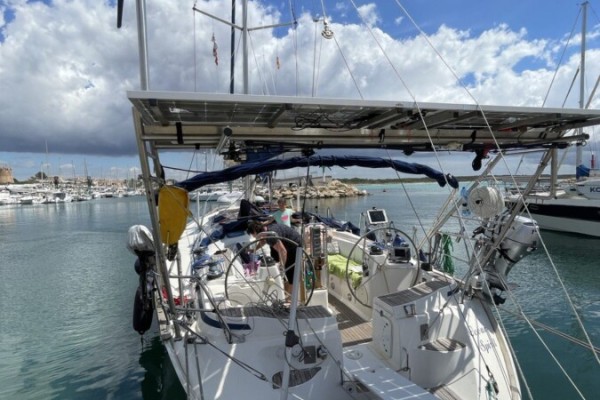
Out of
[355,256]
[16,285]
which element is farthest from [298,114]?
[16,285]

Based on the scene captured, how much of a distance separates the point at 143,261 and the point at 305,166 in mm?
2267

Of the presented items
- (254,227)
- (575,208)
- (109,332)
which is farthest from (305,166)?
(575,208)

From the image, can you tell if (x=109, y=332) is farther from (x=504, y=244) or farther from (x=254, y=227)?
(x=504, y=244)

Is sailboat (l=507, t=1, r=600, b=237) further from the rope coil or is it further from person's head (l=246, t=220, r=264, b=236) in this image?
the rope coil

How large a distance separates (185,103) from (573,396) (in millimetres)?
6010

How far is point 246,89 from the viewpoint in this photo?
1193cm

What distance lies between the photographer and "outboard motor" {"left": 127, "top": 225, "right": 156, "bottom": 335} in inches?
173

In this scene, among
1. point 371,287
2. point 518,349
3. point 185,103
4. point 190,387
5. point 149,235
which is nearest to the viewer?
point 185,103

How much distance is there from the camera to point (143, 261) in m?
4.52

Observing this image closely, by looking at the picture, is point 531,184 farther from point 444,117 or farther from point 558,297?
point 558,297

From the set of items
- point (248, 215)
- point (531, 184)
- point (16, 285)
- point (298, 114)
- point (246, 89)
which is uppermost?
point (246, 89)

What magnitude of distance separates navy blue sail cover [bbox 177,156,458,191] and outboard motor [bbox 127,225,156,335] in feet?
3.84

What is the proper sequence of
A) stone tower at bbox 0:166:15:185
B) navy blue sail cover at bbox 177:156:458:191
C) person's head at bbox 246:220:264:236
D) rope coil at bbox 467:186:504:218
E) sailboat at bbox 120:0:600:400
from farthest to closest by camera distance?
stone tower at bbox 0:166:15:185, person's head at bbox 246:220:264:236, rope coil at bbox 467:186:504:218, navy blue sail cover at bbox 177:156:458:191, sailboat at bbox 120:0:600:400

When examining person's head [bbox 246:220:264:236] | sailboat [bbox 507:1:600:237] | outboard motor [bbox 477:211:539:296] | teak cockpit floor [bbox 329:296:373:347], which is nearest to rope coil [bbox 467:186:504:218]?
outboard motor [bbox 477:211:539:296]
